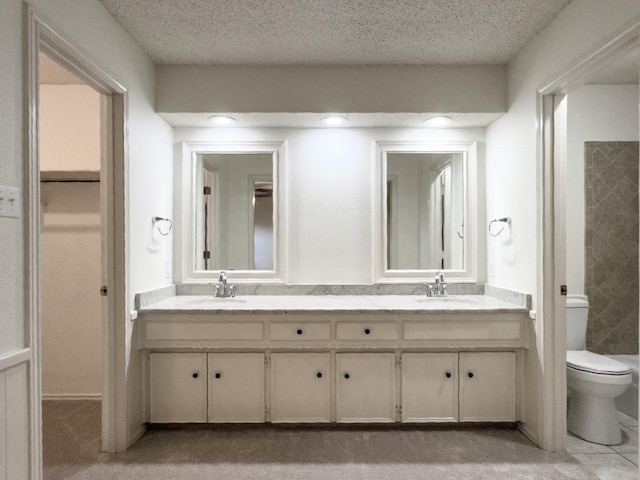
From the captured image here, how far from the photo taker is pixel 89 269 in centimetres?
296

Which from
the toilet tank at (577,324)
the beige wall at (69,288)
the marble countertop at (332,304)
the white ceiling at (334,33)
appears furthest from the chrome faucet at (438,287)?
the beige wall at (69,288)

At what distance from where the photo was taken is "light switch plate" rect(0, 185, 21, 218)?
1348mm

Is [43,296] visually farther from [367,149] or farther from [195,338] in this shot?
[367,149]

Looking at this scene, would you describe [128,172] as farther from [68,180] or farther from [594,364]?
[594,364]

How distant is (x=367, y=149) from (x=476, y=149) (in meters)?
0.79

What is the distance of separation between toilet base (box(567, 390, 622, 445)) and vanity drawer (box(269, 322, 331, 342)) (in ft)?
5.08

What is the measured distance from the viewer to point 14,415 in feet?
4.61

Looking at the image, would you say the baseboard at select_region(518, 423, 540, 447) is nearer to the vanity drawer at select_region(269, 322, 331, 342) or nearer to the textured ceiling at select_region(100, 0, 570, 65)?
the vanity drawer at select_region(269, 322, 331, 342)

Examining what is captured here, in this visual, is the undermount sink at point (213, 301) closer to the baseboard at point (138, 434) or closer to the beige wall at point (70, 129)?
the baseboard at point (138, 434)

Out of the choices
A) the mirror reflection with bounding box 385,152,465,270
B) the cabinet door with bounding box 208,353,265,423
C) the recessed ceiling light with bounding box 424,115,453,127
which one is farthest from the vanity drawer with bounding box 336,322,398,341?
the recessed ceiling light with bounding box 424,115,453,127

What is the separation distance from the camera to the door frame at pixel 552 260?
2221 mm

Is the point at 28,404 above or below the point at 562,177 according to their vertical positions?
below

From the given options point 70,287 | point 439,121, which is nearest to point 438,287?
point 439,121

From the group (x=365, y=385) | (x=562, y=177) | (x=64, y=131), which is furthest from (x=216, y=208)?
(x=562, y=177)
